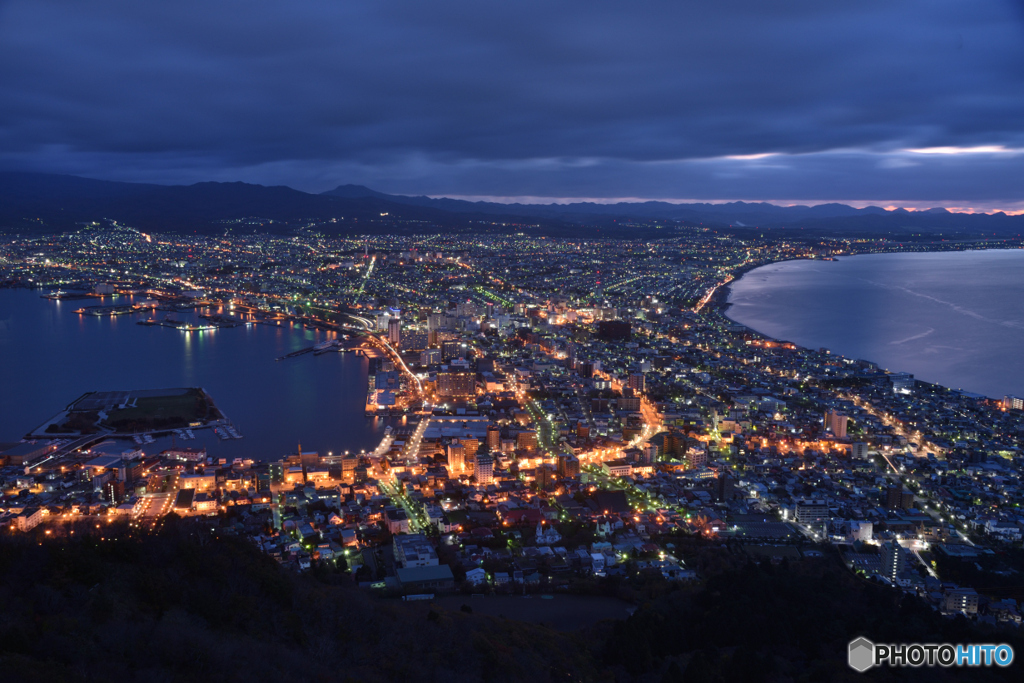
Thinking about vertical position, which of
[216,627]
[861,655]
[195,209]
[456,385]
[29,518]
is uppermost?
[195,209]

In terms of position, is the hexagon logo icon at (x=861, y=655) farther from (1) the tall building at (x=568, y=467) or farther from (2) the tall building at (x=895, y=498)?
(1) the tall building at (x=568, y=467)

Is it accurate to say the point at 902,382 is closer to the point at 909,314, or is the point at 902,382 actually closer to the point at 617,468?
the point at 617,468

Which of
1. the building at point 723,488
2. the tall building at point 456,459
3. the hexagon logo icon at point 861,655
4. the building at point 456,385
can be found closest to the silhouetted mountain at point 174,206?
the building at point 456,385

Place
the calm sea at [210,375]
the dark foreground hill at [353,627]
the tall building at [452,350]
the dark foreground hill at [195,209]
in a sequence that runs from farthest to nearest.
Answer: the dark foreground hill at [195,209], the tall building at [452,350], the calm sea at [210,375], the dark foreground hill at [353,627]

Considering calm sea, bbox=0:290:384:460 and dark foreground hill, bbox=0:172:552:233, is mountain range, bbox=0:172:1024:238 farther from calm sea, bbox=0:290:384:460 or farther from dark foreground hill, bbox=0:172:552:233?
calm sea, bbox=0:290:384:460

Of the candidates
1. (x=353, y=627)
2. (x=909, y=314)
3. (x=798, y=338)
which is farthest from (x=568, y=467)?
(x=909, y=314)

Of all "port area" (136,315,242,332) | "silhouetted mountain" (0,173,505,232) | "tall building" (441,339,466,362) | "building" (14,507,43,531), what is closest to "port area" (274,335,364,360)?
"tall building" (441,339,466,362)
